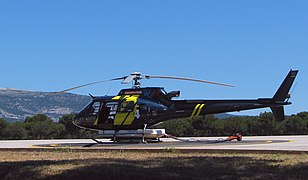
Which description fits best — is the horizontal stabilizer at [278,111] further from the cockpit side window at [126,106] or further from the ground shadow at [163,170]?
the ground shadow at [163,170]

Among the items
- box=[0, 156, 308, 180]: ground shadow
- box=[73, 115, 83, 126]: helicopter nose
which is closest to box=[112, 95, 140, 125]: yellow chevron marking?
box=[73, 115, 83, 126]: helicopter nose

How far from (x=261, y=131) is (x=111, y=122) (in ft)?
65.7

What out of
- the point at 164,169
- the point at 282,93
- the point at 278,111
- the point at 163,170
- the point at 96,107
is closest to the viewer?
the point at 163,170

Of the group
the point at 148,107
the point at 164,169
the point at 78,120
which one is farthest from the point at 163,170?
the point at 78,120

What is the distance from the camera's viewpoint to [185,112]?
2452cm

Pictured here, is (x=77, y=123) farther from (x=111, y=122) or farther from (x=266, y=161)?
(x=266, y=161)

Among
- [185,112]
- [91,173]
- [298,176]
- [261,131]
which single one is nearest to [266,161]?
[298,176]

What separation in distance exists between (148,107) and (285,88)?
237 inches

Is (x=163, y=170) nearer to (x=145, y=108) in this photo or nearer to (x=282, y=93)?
(x=145, y=108)

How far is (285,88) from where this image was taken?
23953 millimetres

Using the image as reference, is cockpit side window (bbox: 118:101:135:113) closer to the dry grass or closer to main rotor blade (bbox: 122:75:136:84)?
main rotor blade (bbox: 122:75:136:84)

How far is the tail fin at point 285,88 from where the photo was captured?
78.5 ft

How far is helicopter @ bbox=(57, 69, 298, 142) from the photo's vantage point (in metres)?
24.0

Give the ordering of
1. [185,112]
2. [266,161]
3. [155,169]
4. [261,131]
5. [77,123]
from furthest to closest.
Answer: [261,131] < [77,123] < [185,112] < [266,161] < [155,169]
